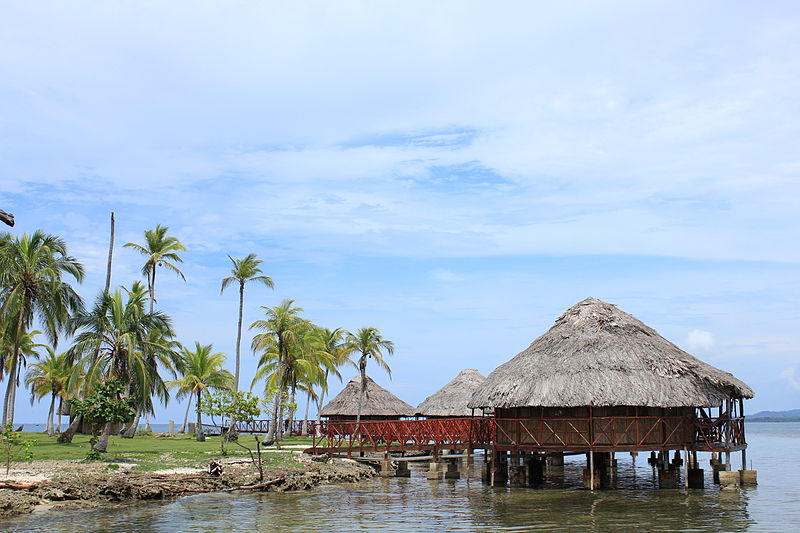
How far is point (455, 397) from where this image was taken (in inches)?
1599

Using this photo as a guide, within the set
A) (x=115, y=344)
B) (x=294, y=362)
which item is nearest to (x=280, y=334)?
(x=294, y=362)

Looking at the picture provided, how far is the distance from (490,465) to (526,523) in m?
10.5

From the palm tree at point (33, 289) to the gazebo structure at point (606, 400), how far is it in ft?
60.0

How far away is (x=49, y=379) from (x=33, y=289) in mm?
17967

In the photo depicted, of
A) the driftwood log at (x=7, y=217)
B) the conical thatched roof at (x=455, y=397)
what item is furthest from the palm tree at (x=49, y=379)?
the driftwood log at (x=7, y=217)

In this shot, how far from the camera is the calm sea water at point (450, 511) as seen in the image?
18.5m

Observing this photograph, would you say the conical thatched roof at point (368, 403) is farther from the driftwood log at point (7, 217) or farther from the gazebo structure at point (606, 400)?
the driftwood log at point (7, 217)

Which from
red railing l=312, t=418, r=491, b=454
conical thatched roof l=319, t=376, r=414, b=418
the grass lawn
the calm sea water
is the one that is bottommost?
the calm sea water

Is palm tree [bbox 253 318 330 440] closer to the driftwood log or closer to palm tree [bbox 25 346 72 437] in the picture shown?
palm tree [bbox 25 346 72 437]

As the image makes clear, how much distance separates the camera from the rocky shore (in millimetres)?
19933

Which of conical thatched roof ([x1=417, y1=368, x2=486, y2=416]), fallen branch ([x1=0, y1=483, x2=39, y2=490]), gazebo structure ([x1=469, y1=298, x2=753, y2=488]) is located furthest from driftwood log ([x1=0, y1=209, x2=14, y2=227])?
conical thatched roof ([x1=417, y1=368, x2=486, y2=416])

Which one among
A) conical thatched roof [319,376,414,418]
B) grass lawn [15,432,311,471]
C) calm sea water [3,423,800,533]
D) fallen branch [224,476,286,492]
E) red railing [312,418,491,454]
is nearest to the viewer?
calm sea water [3,423,800,533]

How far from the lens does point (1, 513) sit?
60.5 ft

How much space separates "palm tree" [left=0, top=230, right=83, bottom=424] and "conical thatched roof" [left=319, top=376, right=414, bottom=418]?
15.5m
